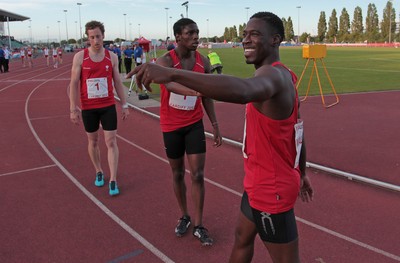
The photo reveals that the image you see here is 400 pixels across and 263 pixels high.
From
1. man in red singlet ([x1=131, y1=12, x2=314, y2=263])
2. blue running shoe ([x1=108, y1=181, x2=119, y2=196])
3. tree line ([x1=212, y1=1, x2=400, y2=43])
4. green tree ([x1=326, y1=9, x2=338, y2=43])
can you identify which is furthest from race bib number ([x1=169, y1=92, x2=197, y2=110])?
green tree ([x1=326, y1=9, x2=338, y2=43])

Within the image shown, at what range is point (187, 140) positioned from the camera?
379 cm

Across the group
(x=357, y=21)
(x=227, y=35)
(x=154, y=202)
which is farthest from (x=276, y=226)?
(x=227, y=35)

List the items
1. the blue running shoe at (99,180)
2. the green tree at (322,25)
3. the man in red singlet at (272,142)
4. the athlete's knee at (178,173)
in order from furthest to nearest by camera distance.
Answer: the green tree at (322,25), the blue running shoe at (99,180), the athlete's knee at (178,173), the man in red singlet at (272,142)

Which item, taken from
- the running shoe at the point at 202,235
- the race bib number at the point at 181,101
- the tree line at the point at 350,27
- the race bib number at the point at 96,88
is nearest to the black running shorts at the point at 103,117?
the race bib number at the point at 96,88

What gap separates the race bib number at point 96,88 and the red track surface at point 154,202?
4.35 ft

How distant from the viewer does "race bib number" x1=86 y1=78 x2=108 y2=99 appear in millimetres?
5125

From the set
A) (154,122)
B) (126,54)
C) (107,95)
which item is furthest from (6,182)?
(126,54)

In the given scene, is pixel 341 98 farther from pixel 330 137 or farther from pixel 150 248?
pixel 150 248

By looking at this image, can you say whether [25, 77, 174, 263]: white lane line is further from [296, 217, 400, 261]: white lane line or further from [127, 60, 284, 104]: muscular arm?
[127, 60, 284, 104]: muscular arm

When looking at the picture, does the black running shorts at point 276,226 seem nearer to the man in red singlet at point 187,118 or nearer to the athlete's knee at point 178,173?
→ the man in red singlet at point 187,118

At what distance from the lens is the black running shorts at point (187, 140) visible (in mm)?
3760

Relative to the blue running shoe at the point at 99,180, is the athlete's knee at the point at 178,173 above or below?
above

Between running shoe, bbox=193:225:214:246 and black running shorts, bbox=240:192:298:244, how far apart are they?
1.66 metres

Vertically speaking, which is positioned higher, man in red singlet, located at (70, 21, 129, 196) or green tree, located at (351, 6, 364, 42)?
green tree, located at (351, 6, 364, 42)
